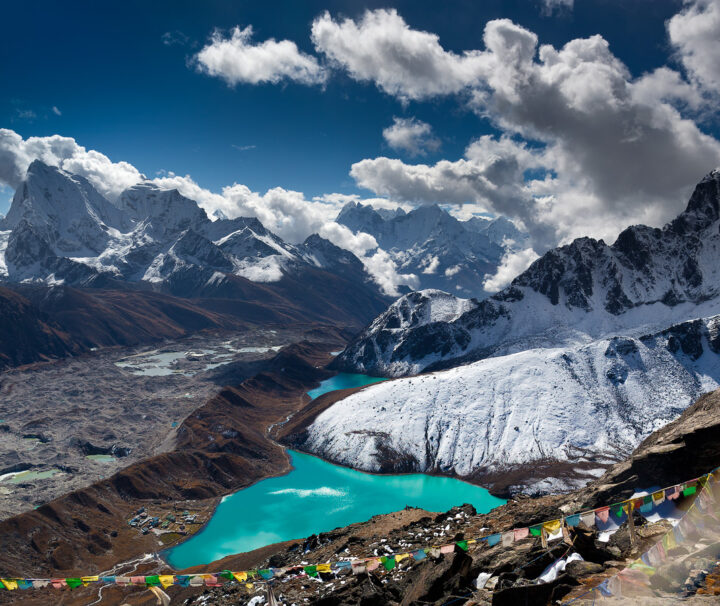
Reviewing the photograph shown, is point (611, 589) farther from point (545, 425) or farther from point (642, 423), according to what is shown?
point (642, 423)

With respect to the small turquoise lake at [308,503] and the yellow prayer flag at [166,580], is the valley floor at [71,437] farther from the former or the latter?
the yellow prayer flag at [166,580]

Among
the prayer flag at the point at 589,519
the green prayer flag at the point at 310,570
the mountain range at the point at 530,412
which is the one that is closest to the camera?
the prayer flag at the point at 589,519

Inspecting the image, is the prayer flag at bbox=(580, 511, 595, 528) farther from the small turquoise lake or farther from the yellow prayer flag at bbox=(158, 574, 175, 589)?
the small turquoise lake

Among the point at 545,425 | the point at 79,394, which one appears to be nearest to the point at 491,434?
the point at 545,425

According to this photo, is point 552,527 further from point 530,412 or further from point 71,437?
point 71,437

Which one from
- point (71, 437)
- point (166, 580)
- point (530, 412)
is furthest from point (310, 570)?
point (71, 437)

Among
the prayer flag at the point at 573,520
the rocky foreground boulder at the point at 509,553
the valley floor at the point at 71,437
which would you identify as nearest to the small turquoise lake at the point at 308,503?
the rocky foreground boulder at the point at 509,553

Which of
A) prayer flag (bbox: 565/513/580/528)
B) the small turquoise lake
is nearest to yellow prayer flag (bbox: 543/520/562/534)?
prayer flag (bbox: 565/513/580/528)

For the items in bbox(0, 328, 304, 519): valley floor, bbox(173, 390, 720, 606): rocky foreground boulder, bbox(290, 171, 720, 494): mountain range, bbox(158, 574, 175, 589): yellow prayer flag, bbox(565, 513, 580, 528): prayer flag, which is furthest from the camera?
bbox(290, 171, 720, 494): mountain range
